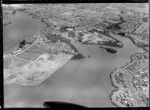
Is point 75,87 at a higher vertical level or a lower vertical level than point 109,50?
lower

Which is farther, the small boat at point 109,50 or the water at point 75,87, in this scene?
the small boat at point 109,50

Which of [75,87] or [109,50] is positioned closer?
[75,87]

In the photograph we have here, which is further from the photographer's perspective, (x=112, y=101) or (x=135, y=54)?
(x=135, y=54)

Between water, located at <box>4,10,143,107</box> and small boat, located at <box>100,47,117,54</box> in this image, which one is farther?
small boat, located at <box>100,47,117,54</box>

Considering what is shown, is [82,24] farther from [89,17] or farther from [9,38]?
[9,38]

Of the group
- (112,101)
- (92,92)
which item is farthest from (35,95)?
(112,101)

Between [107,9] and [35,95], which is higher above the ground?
[107,9]

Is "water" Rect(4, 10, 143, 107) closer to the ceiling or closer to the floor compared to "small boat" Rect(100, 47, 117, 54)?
closer to the floor

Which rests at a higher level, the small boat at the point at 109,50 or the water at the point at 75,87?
the small boat at the point at 109,50
